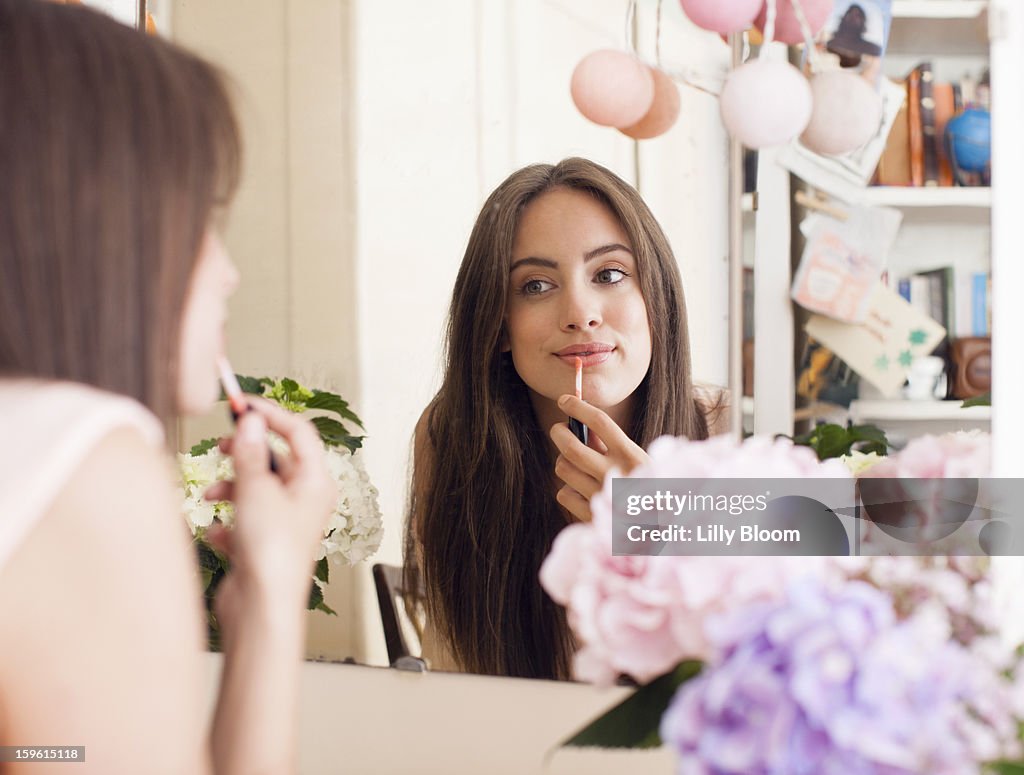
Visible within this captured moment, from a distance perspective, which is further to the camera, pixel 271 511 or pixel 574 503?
pixel 574 503

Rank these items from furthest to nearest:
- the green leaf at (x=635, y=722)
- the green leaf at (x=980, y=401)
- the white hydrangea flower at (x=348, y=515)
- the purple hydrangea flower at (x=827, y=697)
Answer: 1. the white hydrangea flower at (x=348, y=515)
2. the green leaf at (x=980, y=401)
3. the green leaf at (x=635, y=722)
4. the purple hydrangea flower at (x=827, y=697)

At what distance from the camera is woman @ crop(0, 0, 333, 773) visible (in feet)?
1.26

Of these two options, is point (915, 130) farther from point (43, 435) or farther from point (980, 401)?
point (43, 435)

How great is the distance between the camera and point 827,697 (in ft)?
1.14

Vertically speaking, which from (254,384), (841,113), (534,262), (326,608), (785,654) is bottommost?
(326,608)

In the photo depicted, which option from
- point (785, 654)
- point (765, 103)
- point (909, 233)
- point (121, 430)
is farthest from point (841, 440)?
point (121, 430)

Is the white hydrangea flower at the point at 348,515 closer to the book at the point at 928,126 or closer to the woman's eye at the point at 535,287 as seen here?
the woman's eye at the point at 535,287

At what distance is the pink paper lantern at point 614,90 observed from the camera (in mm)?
761

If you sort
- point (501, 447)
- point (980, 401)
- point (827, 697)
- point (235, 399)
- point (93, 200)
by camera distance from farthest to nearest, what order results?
point (501, 447) < point (980, 401) < point (235, 399) < point (93, 200) < point (827, 697)

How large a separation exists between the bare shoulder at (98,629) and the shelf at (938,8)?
0.64 metres

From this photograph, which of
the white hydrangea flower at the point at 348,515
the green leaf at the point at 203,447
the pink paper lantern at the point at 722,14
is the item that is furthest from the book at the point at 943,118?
the green leaf at the point at 203,447

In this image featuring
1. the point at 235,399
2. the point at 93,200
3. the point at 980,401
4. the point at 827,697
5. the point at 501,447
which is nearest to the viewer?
the point at 827,697

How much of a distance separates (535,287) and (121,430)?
42 centimetres

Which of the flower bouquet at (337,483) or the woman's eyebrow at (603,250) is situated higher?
the woman's eyebrow at (603,250)
